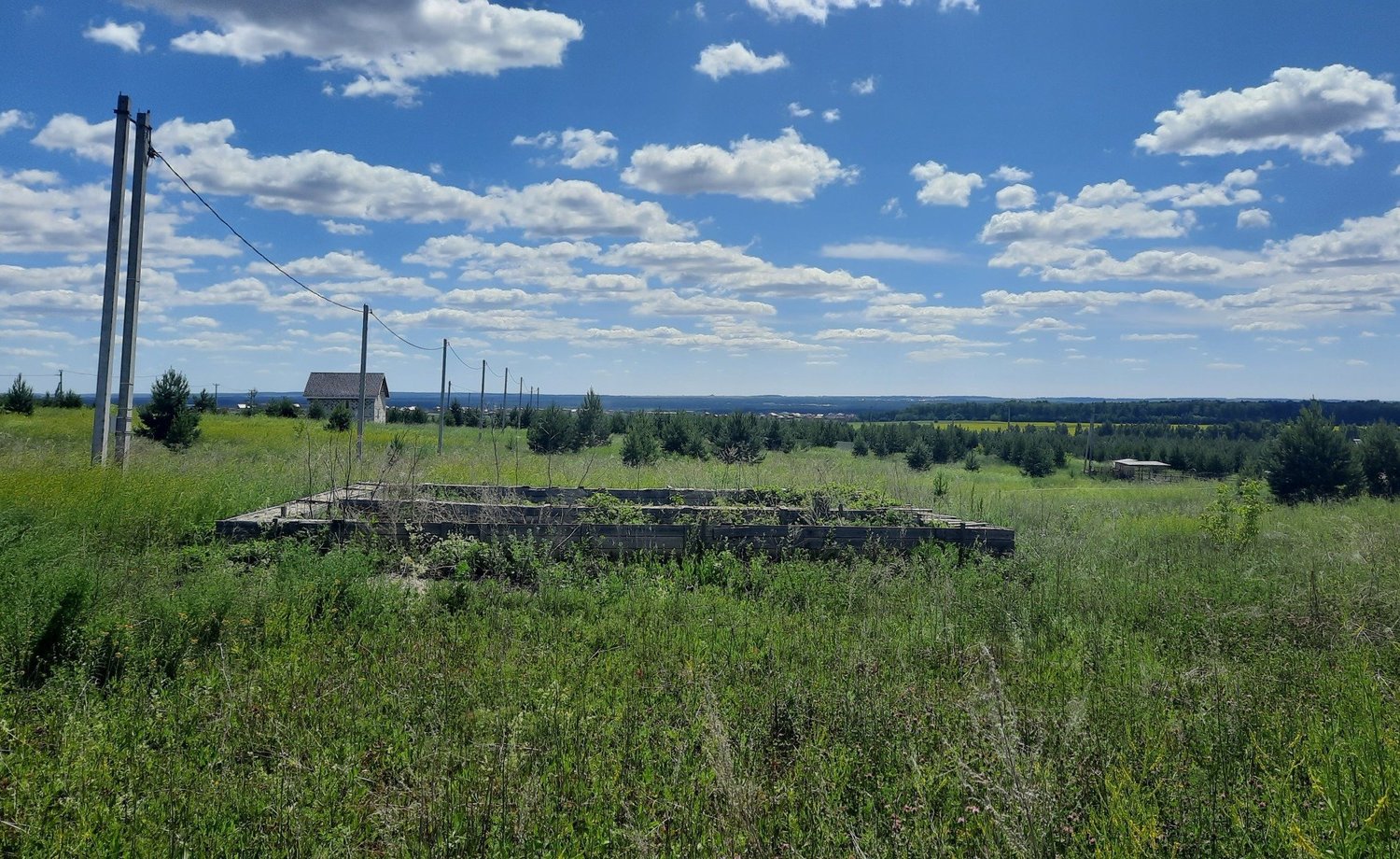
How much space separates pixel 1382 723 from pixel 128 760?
244 inches

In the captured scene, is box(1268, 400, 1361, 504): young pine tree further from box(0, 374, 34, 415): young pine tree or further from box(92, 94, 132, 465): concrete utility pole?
box(0, 374, 34, 415): young pine tree

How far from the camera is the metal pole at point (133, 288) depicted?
10.5 metres

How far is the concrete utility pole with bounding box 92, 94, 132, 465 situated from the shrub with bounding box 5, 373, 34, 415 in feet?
112

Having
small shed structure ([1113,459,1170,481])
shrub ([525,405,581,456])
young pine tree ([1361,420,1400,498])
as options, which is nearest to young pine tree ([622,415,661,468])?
shrub ([525,405,581,456])

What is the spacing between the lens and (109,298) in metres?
10.4

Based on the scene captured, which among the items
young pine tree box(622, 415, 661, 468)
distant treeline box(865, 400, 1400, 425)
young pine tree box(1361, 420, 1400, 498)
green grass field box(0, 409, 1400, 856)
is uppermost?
distant treeline box(865, 400, 1400, 425)

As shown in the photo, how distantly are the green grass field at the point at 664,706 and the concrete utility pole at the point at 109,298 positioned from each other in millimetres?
2716

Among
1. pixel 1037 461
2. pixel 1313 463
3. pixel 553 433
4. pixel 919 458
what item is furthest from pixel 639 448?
pixel 1037 461

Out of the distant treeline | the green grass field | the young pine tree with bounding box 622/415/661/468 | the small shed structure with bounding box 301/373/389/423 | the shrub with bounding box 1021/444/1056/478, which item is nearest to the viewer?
the green grass field

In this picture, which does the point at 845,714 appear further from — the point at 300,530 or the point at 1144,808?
the point at 300,530

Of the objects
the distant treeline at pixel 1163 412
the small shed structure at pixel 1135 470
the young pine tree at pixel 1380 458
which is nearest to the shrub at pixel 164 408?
the young pine tree at pixel 1380 458

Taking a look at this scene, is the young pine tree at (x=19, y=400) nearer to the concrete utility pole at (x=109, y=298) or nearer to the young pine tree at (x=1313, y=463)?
the concrete utility pole at (x=109, y=298)

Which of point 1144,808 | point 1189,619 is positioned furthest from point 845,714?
point 1189,619

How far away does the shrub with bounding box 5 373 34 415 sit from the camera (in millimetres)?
36188
